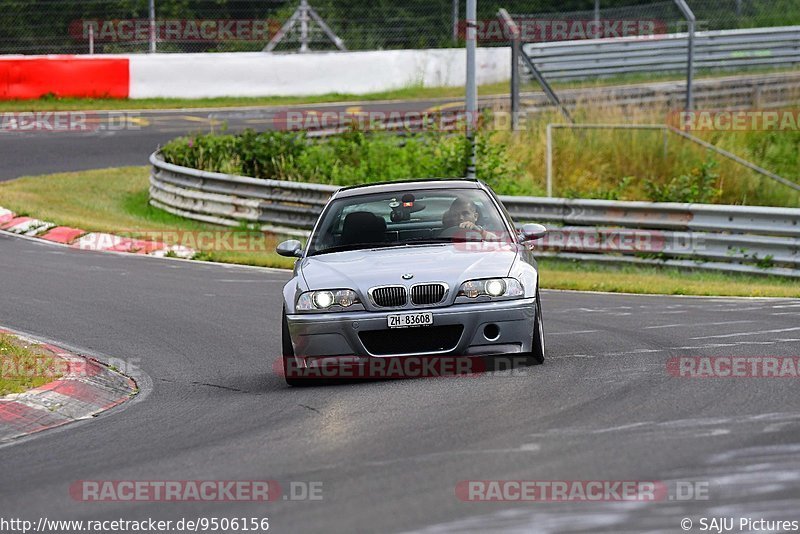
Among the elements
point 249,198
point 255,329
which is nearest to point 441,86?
point 249,198

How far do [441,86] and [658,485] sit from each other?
1396 inches

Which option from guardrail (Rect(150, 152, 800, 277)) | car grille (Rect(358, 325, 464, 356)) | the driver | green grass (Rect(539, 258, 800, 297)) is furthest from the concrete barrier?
car grille (Rect(358, 325, 464, 356))

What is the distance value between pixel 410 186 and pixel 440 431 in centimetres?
387

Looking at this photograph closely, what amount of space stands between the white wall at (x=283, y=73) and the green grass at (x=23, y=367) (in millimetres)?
25752

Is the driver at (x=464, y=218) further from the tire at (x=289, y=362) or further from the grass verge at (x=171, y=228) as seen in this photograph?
the grass verge at (x=171, y=228)

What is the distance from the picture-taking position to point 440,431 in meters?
7.49

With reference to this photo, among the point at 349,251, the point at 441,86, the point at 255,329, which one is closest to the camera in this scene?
the point at 349,251

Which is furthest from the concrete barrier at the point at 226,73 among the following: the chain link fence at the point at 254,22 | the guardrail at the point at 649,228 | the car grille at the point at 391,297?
the car grille at the point at 391,297

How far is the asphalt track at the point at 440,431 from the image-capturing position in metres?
5.91

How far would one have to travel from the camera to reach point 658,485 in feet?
20.0

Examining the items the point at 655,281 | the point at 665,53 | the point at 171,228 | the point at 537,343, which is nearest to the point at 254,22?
the point at 665,53

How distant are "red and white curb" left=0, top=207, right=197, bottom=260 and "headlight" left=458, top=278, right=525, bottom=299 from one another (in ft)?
33.4

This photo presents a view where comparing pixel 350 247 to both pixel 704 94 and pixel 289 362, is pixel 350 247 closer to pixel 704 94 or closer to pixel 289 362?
pixel 289 362

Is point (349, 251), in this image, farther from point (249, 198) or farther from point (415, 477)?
point (249, 198)
